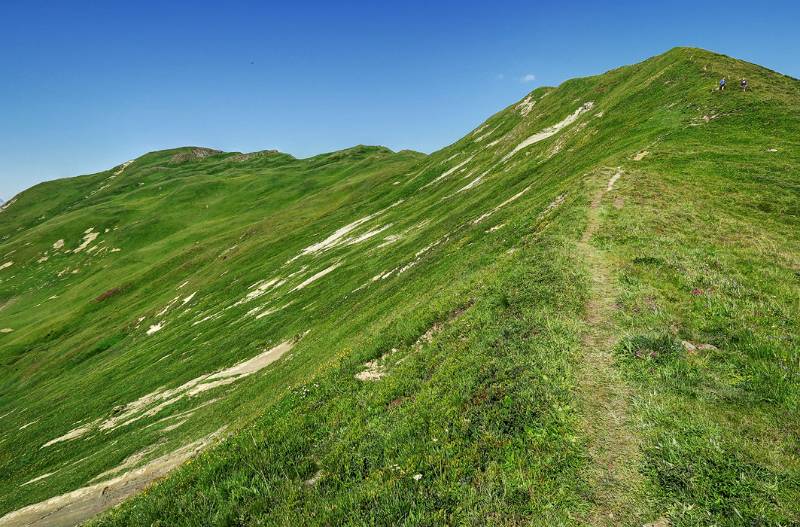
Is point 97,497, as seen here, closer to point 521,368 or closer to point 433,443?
point 433,443

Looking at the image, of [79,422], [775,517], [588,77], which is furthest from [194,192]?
[775,517]

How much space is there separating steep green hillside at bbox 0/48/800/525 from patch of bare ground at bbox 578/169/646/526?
0.05m

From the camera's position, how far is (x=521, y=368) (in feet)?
40.7

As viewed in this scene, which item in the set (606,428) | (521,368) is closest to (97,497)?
(521,368)

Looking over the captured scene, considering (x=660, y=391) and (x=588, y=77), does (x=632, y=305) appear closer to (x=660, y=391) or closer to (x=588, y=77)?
(x=660, y=391)

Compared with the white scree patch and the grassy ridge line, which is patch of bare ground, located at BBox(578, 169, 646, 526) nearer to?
the grassy ridge line

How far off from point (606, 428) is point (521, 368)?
10.4 feet

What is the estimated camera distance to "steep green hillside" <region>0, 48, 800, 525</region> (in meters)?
8.81

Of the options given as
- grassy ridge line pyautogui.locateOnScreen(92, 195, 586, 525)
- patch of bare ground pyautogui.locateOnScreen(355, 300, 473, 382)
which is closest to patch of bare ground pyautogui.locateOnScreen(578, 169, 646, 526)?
grassy ridge line pyautogui.locateOnScreen(92, 195, 586, 525)

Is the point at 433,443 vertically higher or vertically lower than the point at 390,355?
higher

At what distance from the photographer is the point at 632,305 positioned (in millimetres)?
14727

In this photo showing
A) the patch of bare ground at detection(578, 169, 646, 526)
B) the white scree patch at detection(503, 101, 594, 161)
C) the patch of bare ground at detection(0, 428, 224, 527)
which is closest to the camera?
the patch of bare ground at detection(578, 169, 646, 526)

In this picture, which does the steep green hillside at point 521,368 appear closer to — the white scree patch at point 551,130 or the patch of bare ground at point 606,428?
the patch of bare ground at point 606,428

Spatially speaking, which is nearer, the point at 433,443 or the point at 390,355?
the point at 433,443
